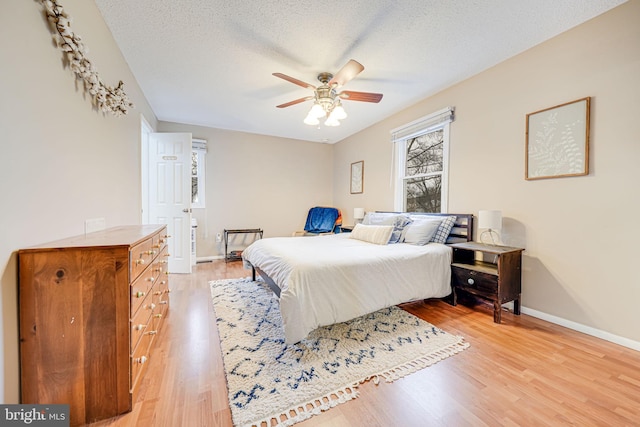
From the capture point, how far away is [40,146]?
1.22 m

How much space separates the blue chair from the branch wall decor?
3693mm

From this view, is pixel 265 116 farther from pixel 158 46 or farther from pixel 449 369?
pixel 449 369

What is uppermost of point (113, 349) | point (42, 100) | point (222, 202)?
point (42, 100)

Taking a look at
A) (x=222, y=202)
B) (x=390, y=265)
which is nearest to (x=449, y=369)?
(x=390, y=265)

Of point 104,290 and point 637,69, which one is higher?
point 637,69

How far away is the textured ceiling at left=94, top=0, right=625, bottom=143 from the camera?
6.14ft

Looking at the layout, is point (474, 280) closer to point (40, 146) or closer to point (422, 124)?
point (422, 124)

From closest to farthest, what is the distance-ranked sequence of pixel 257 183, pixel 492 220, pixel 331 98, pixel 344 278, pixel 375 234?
pixel 344 278 < pixel 492 220 < pixel 331 98 < pixel 375 234 < pixel 257 183

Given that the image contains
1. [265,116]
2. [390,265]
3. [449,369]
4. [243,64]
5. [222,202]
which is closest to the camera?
[449,369]

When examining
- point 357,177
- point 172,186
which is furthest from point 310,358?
point 357,177

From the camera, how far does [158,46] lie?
2.32 m

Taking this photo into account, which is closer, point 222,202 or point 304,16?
point 304,16

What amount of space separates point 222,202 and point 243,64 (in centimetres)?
282

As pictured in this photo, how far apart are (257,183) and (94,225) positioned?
3424 millimetres
